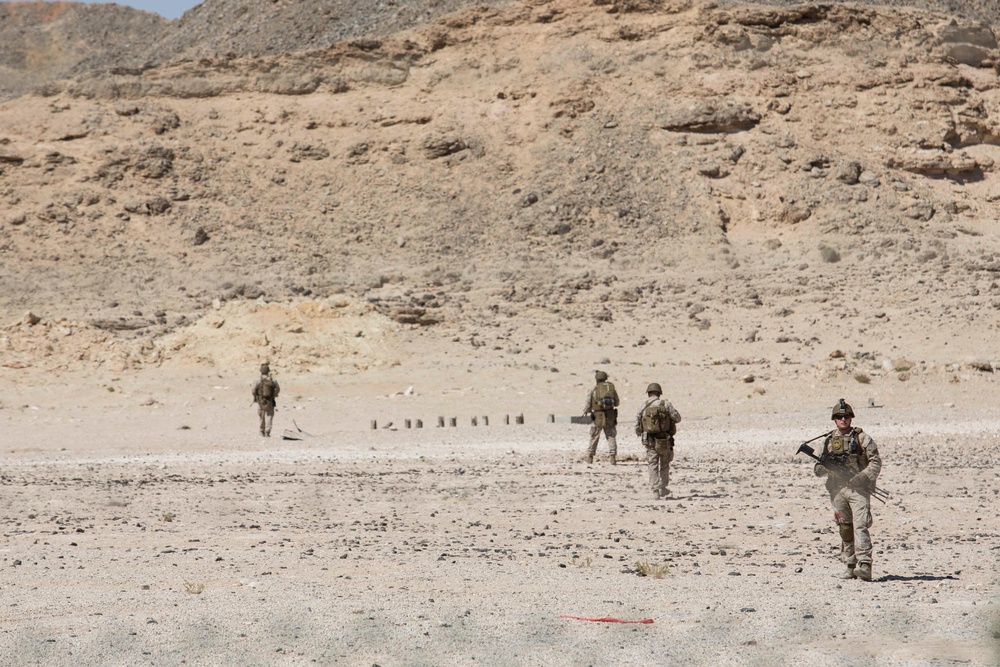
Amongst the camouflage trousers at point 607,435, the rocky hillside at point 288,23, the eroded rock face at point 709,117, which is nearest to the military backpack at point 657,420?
the camouflage trousers at point 607,435

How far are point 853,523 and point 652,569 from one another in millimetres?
1271

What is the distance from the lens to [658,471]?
1242cm

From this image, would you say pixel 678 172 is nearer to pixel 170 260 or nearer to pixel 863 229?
pixel 863 229

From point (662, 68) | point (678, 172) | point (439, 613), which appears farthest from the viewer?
point (662, 68)

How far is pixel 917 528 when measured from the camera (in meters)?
10.3

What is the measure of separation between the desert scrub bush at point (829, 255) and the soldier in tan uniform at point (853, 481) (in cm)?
2865

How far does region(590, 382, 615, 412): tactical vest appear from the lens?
15.5 metres

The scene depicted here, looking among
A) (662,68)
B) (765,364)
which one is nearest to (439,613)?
(765,364)

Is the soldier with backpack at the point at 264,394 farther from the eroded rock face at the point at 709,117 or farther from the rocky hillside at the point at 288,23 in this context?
the rocky hillside at the point at 288,23

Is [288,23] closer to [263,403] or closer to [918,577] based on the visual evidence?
[263,403]

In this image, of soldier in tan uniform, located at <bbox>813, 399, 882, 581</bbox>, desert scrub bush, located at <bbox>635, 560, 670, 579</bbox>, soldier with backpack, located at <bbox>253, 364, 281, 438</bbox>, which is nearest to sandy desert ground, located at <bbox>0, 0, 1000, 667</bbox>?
desert scrub bush, located at <bbox>635, 560, 670, 579</bbox>

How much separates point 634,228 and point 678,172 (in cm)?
275

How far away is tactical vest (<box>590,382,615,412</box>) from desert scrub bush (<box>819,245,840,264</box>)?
2140cm

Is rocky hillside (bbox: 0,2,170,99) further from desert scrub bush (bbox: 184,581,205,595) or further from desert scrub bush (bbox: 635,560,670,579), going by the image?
desert scrub bush (bbox: 635,560,670,579)
